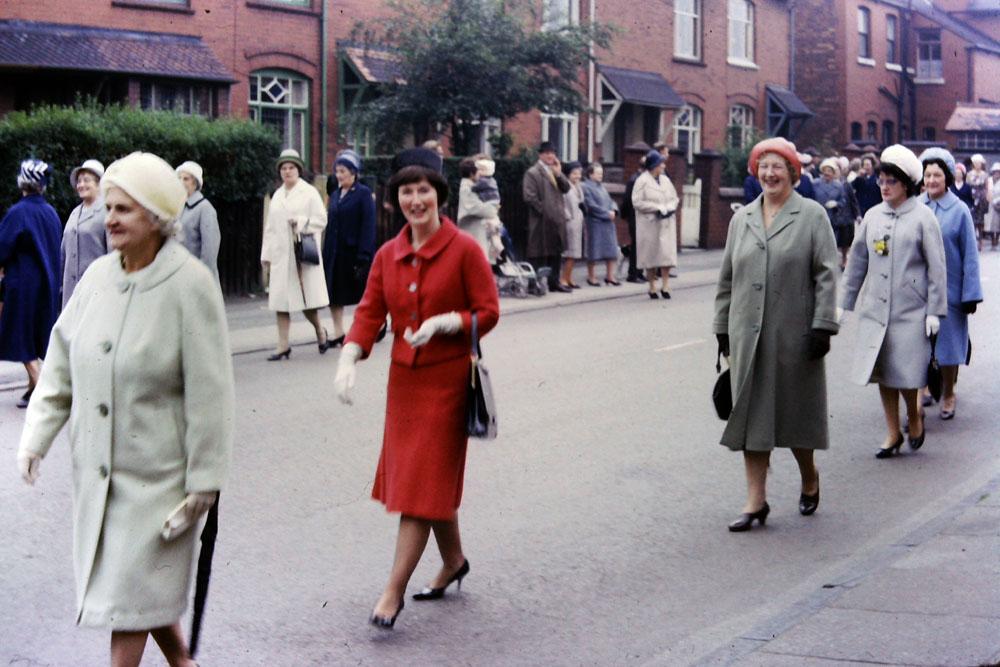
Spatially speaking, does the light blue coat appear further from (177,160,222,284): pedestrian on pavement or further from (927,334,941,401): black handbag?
(177,160,222,284): pedestrian on pavement

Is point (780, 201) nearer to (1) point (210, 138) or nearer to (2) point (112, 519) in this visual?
(2) point (112, 519)

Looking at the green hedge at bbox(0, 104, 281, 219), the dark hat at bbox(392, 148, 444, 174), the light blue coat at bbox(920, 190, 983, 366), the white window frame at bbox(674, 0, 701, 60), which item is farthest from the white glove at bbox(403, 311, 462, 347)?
the white window frame at bbox(674, 0, 701, 60)

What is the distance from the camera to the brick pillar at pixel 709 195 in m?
32.2

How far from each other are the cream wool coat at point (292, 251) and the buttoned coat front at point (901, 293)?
6277mm

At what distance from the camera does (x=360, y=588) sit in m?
6.52

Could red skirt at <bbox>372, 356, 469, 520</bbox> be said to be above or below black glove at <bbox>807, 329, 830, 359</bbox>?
below

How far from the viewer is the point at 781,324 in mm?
7633

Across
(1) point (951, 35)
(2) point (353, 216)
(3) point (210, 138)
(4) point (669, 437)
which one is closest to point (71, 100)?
(3) point (210, 138)

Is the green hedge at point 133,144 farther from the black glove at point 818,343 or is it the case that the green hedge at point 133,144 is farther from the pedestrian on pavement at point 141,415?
the pedestrian on pavement at point 141,415

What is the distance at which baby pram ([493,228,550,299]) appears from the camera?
66.2 ft

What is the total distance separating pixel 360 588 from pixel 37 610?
131 cm

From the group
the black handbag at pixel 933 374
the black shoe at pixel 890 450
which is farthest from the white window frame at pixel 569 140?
the black shoe at pixel 890 450

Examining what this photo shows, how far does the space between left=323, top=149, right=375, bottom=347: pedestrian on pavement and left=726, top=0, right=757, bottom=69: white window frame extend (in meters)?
27.2

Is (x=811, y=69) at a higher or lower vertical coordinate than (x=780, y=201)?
higher
